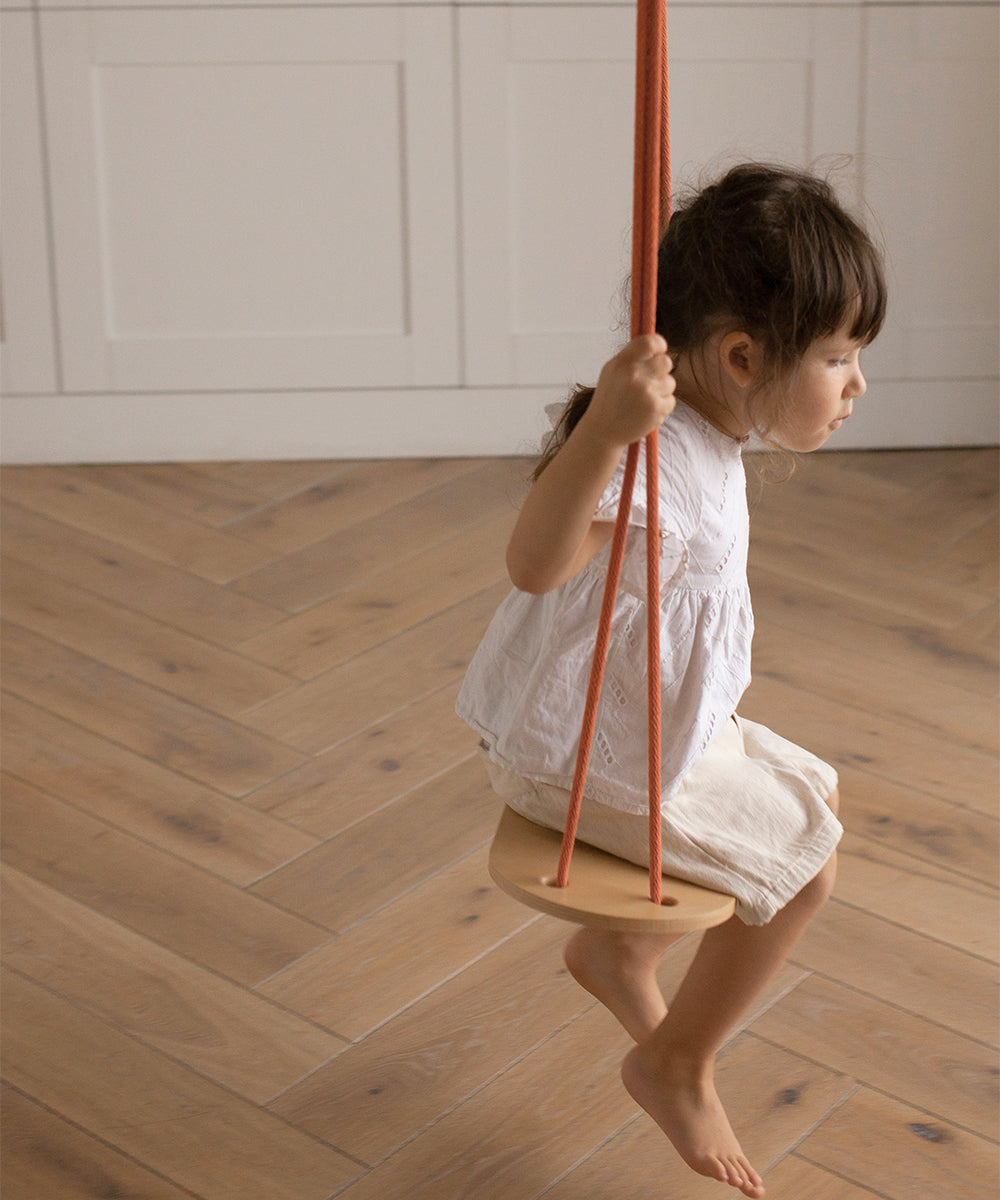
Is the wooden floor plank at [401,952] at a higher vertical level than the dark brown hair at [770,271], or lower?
lower

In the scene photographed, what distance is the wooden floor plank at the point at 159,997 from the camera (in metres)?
1.44

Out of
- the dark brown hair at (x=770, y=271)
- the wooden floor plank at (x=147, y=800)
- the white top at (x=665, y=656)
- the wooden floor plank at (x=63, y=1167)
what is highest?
the dark brown hair at (x=770, y=271)

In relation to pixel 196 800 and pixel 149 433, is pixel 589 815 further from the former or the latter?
pixel 149 433

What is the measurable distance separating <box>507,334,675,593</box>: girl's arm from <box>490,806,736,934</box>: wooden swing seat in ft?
0.69

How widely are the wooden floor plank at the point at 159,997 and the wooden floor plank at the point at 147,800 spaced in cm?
15

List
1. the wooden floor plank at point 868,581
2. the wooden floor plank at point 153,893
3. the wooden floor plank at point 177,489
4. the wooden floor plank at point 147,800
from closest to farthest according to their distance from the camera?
1. the wooden floor plank at point 153,893
2. the wooden floor plank at point 147,800
3. the wooden floor plank at point 868,581
4. the wooden floor plank at point 177,489

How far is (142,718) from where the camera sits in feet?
6.59

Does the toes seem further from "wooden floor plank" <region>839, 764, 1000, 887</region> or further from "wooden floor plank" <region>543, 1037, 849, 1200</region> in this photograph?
"wooden floor plank" <region>839, 764, 1000, 887</region>

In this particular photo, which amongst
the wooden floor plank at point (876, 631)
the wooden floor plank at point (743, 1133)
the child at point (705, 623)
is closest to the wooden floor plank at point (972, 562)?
the wooden floor plank at point (876, 631)

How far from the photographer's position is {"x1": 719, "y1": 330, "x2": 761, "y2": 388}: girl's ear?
1.09 metres

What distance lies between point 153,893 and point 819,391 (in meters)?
0.96

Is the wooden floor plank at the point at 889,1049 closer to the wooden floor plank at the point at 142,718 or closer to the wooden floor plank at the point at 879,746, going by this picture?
the wooden floor plank at the point at 879,746

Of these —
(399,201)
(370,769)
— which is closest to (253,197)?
(399,201)

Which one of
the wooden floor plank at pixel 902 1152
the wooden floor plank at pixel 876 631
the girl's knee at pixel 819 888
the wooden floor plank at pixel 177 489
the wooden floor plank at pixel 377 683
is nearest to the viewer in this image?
the girl's knee at pixel 819 888
